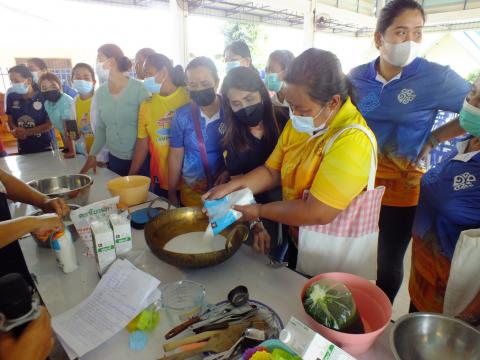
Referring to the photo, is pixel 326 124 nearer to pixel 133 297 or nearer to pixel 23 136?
pixel 133 297

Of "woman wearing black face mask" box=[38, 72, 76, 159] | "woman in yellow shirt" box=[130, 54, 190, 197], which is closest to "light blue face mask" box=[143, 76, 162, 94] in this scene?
"woman in yellow shirt" box=[130, 54, 190, 197]

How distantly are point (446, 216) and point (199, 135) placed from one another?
129cm

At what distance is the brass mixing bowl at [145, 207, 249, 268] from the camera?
1.05 metres

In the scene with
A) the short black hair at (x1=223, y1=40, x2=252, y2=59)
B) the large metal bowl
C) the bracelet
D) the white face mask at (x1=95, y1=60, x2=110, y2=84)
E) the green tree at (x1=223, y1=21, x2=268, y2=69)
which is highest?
the green tree at (x1=223, y1=21, x2=268, y2=69)

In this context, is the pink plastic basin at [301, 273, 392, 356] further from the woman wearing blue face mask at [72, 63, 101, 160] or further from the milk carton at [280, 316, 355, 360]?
the woman wearing blue face mask at [72, 63, 101, 160]

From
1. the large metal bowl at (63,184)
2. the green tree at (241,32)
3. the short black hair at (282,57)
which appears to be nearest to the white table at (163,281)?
the large metal bowl at (63,184)

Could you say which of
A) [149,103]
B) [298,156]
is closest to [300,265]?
[298,156]

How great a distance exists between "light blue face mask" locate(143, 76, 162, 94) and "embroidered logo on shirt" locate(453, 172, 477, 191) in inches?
82.0

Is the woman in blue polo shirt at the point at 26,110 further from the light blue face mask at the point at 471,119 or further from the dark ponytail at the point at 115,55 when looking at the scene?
the light blue face mask at the point at 471,119

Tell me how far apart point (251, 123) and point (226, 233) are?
0.64 m

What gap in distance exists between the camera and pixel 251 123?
162cm

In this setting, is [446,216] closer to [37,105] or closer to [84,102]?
[84,102]

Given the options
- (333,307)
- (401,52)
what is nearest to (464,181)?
(333,307)

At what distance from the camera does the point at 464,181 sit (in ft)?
3.44
